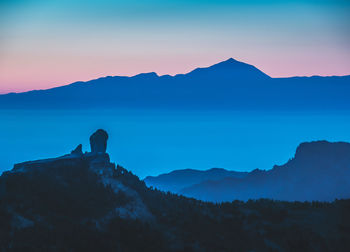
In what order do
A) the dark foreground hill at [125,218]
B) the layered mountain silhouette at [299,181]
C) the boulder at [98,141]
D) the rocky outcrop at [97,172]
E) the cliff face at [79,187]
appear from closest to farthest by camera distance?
the dark foreground hill at [125,218] → the cliff face at [79,187] → the rocky outcrop at [97,172] → the boulder at [98,141] → the layered mountain silhouette at [299,181]

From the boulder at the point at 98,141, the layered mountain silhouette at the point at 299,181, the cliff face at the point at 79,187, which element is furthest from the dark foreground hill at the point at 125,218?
the layered mountain silhouette at the point at 299,181

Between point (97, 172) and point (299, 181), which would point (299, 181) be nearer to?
point (299, 181)

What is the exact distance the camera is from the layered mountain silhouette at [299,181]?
156500mm

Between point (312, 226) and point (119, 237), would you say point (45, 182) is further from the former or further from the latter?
point (312, 226)

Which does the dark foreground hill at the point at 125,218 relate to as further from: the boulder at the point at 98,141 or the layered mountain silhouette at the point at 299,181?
the layered mountain silhouette at the point at 299,181

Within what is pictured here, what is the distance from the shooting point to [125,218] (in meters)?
45.2

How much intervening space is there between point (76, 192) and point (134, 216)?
7405mm

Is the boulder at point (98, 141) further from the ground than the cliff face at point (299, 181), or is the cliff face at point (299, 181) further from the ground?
the cliff face at point (299, 181)

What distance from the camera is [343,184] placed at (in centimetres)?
15238

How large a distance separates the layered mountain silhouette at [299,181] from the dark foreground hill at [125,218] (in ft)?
354

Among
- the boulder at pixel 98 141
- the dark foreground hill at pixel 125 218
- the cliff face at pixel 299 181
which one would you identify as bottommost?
the dark foreground hill at pixel 125 218

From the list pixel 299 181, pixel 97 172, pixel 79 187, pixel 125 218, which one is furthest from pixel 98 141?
pixel 299 181

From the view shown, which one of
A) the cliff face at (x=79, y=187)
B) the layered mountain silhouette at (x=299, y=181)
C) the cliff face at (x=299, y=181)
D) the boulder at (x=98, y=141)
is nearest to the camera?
the cliff face at (x=79, y=187)

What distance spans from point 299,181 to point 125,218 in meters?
134
